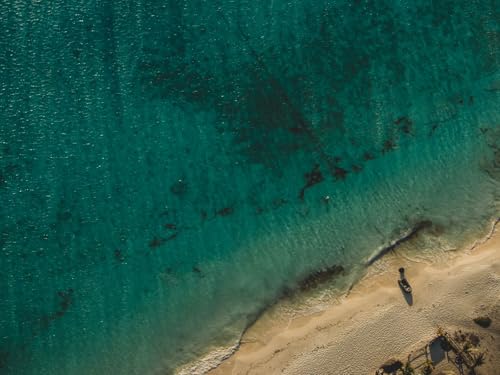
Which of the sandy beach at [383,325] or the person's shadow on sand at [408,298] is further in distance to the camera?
the person's shadow on sand at [408,298]

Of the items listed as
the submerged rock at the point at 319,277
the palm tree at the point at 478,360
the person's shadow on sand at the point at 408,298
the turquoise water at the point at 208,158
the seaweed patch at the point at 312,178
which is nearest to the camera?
the palm tree at the point at 478,360

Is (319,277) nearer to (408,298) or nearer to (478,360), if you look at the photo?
(408,298)

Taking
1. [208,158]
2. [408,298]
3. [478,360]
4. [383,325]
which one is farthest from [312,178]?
[478,360]

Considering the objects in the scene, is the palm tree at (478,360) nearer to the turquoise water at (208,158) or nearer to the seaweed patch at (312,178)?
the turquoise water at (208,158)

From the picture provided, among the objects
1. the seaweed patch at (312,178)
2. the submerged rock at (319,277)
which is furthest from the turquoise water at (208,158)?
the submerged rock at (319,277)

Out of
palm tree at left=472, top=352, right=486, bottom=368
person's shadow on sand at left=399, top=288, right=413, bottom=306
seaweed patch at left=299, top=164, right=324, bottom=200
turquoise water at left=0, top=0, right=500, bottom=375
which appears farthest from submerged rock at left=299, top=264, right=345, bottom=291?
palm tree at left=472, top=352, right=486, bottom=368

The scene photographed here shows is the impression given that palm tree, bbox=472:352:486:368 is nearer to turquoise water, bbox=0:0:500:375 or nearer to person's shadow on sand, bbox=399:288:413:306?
person's shadow on sand, bbox=399:288:413:306

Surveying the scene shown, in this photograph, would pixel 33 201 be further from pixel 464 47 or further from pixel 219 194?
pixel 464 47
